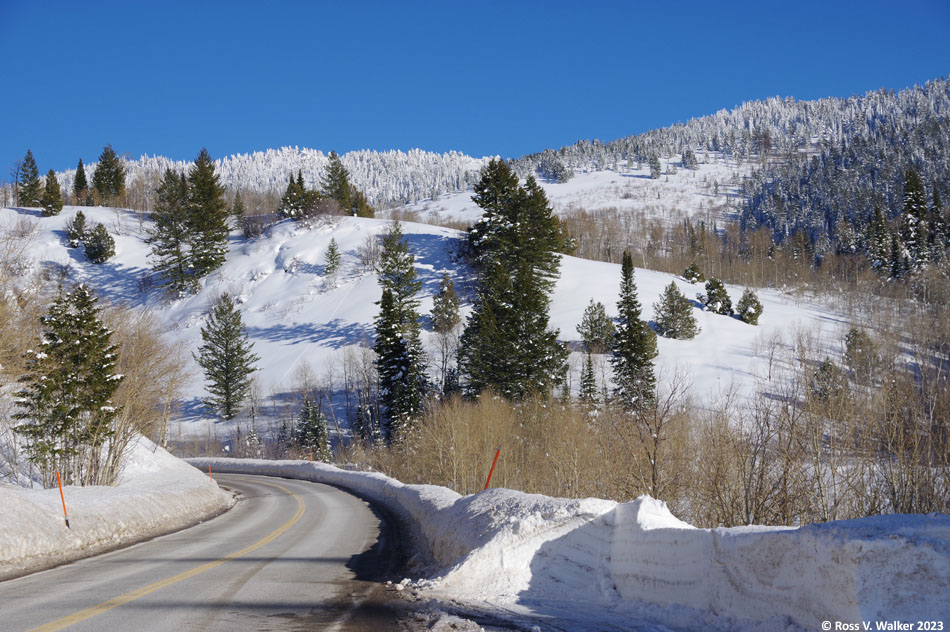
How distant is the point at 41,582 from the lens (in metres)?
7.79

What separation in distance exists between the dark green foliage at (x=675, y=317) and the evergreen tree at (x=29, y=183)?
11330 centimetres

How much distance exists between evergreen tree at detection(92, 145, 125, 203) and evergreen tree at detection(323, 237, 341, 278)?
67.6m

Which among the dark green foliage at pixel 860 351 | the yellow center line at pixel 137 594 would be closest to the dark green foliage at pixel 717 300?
the dark green foliage at pixel 860 351

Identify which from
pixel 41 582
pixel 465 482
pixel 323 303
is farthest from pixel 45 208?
pixel 41 582

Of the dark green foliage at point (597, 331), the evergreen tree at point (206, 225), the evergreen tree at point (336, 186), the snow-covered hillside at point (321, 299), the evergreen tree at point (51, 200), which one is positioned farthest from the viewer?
the evergreen tree at point (336, 186)

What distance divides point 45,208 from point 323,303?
63744mm

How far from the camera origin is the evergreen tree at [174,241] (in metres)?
80.9

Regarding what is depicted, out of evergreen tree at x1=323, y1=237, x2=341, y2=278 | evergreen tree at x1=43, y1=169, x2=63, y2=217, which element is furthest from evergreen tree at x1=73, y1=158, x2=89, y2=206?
evergreen tree at x1=323, y1=237, x2=341, y2=278

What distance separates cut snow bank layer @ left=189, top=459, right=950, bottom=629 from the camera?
3799 millimetres

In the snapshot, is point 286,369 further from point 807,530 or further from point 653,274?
point 807,530

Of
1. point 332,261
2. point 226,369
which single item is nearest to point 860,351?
point 226,369

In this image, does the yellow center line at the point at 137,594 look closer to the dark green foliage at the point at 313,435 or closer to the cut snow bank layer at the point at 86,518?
the cut snow bank layer at the point at 86,518

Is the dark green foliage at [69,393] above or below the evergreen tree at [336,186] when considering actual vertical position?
below

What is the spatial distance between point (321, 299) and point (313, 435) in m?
26.3
